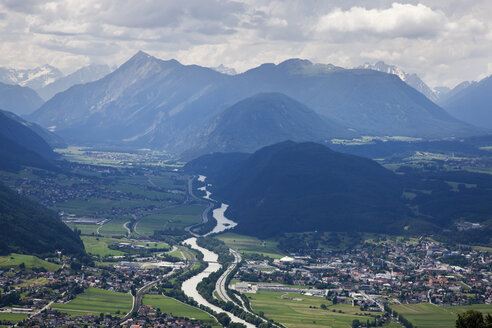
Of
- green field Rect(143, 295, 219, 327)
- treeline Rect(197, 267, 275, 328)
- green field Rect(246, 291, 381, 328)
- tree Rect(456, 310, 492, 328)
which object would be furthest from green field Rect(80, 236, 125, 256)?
tree Rect(456, 310, 492, 328)

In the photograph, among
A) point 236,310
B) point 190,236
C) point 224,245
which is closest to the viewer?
point 236,310

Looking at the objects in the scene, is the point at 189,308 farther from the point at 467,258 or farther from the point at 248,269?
the point at 467,258

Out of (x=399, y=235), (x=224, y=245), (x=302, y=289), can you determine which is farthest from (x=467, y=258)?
(x=224, y=245)

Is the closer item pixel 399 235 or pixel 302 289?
pixel 302 289

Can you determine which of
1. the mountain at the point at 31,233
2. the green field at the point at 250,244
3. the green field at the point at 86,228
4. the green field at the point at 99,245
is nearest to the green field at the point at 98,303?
the mountain at the point at 31,233

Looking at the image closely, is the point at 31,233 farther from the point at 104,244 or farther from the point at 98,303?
the point at 98,303
